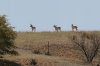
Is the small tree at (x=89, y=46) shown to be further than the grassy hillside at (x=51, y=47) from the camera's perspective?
Yes

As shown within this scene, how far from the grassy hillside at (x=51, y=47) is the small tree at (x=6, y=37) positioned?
405cm

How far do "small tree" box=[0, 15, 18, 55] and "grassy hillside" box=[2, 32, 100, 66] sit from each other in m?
4.05

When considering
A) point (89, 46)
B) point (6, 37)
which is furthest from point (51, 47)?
point (6, 37)

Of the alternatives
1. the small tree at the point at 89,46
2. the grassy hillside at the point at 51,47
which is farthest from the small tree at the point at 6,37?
the small tree at the point at 89,46

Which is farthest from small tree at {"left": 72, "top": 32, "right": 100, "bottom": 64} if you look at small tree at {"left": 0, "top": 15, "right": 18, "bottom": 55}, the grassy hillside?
small tree at {"left": 0, "top": 15, "right": 18, "bottom": 55}

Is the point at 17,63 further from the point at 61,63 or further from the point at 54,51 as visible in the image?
the point at 54,51

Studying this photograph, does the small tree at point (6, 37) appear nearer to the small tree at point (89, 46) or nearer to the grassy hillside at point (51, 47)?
the grassy hillside at point (51, 47)

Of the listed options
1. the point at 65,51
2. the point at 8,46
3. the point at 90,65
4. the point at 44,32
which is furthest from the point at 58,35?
the point at 8,46

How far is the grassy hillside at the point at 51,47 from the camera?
69875mm

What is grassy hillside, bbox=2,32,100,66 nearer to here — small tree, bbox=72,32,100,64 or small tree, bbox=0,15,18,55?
small tree, bbox=72,32,100,64

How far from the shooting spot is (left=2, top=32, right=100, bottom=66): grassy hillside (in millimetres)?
69875

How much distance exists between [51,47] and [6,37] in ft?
62.6

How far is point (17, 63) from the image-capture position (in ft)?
204

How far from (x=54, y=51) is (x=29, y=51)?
3.78 m
